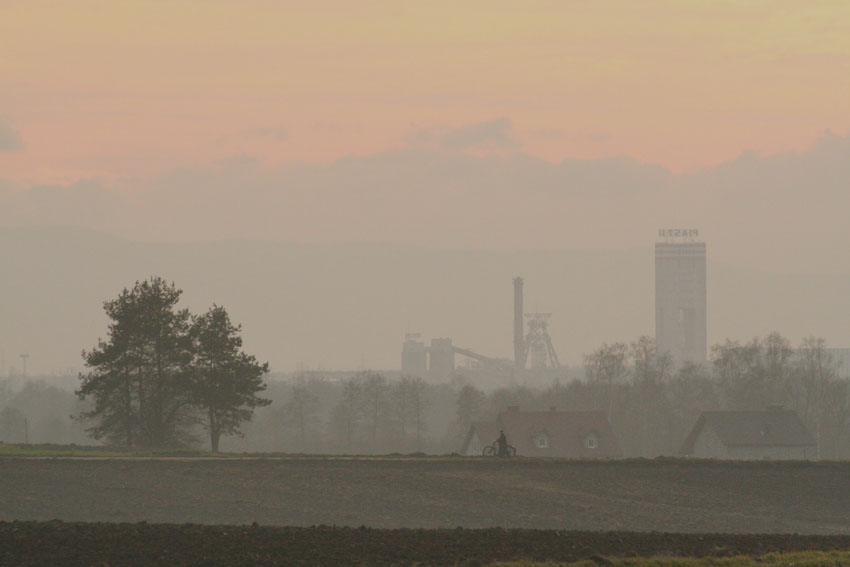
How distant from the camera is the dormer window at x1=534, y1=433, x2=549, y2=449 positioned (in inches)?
4499

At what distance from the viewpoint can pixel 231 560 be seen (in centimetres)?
2778

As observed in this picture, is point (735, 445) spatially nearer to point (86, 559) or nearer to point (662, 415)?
point (662, 415)

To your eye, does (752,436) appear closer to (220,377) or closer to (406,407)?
(220,377)

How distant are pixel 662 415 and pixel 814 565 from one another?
4675 inches

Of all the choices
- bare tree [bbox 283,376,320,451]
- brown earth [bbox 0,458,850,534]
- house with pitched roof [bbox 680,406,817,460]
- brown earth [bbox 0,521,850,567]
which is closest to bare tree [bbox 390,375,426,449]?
bare tree [bbox 283,376,320,451]

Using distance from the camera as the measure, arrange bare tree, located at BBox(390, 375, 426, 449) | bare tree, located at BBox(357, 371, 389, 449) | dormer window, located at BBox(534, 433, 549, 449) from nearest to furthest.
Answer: dormer window, located at BBox(534, 433, 549, 449) < bare tree, located at BBox(357, 371, 389, 449) < bare tree, located at BBox(390, 375, 426, 449)

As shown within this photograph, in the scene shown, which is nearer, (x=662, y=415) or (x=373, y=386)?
(x=662, y=415)

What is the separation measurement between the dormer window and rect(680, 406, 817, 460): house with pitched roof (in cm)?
1216

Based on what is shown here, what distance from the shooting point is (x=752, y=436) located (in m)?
110

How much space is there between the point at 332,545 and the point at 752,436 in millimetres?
85113

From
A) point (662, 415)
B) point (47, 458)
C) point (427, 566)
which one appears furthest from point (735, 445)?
point (427, 566)

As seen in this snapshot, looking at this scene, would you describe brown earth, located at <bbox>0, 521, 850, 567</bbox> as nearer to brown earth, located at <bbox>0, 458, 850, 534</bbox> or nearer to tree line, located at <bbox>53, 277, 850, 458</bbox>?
brown earth, located at <bbox>0, 458, 850, 534</bbox>

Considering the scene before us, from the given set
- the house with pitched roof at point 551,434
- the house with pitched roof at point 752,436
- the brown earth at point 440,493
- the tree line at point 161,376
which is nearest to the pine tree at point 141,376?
the tree line at point 161,376

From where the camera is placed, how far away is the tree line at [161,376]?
7594cm
